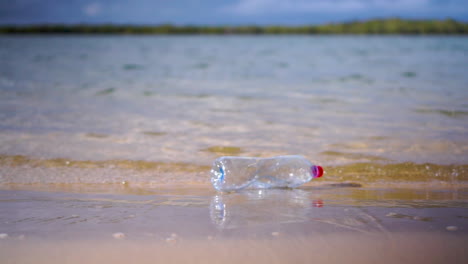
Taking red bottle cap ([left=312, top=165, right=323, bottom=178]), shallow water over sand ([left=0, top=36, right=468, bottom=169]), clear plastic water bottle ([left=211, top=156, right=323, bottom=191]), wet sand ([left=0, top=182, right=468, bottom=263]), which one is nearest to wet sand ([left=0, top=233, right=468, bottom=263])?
wet sand ([left=0, top=182, right=468, bottom=263])

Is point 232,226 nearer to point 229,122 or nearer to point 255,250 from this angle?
point 255,250

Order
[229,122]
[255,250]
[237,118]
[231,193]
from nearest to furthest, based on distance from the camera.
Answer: [255,250] < [231,193] < [229,122] < [237,118]

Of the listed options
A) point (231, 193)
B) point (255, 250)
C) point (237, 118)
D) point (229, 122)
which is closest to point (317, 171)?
point (231, 193)

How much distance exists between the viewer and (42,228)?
7.38 feet

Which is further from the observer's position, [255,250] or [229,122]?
[229,122]

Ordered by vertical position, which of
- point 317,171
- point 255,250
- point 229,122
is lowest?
point 255,250

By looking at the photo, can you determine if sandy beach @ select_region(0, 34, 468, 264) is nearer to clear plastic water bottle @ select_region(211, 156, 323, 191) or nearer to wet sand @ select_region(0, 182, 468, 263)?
wet sand @ select_region(0, 182, 468, 263)

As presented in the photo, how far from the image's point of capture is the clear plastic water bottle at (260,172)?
3.38m

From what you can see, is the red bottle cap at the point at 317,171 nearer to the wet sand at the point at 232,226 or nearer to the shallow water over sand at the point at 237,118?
the wet sand at the point at 232,226

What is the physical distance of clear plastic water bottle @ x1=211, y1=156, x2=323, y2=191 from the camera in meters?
3.38

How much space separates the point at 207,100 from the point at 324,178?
14.9ft

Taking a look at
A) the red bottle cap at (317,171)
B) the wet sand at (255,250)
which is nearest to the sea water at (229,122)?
the red bottle cap at (317,171)

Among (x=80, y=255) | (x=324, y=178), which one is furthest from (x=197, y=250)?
(x=324, y=178)

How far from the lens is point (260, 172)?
3658 millimetres
